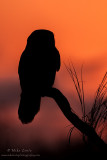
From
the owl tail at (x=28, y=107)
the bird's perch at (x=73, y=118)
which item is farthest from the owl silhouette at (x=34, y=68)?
the bird's perch at (x=73, y=118)

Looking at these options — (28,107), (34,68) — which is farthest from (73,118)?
(34,68)

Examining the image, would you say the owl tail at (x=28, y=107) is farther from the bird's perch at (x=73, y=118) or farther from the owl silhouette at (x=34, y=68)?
the bird's perch at (x=73, y=118)

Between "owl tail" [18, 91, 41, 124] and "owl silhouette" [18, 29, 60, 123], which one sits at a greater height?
"owl silhouette" [18, 29, 60, 123]

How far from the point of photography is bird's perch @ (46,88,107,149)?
309 centimetres

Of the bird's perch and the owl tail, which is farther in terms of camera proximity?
the owl tail

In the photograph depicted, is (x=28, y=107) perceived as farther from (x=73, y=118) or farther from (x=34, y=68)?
(x=73, y=118)

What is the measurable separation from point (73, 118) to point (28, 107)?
1189mm

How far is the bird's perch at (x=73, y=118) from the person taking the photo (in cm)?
309

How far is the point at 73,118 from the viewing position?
10.6ft

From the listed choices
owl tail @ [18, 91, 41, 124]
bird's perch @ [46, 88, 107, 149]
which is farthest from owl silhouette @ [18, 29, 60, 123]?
bird's perch @ [46, 88, 107, 149]

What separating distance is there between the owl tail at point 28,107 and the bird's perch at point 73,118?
26.0 inches

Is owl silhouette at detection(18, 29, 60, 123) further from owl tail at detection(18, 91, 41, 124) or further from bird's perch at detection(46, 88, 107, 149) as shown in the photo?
bird's perch at detection(46, 88, 107, 149)

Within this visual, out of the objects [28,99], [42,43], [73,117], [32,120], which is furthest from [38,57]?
[73,117]

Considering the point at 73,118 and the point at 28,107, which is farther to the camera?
the point at 28,107
